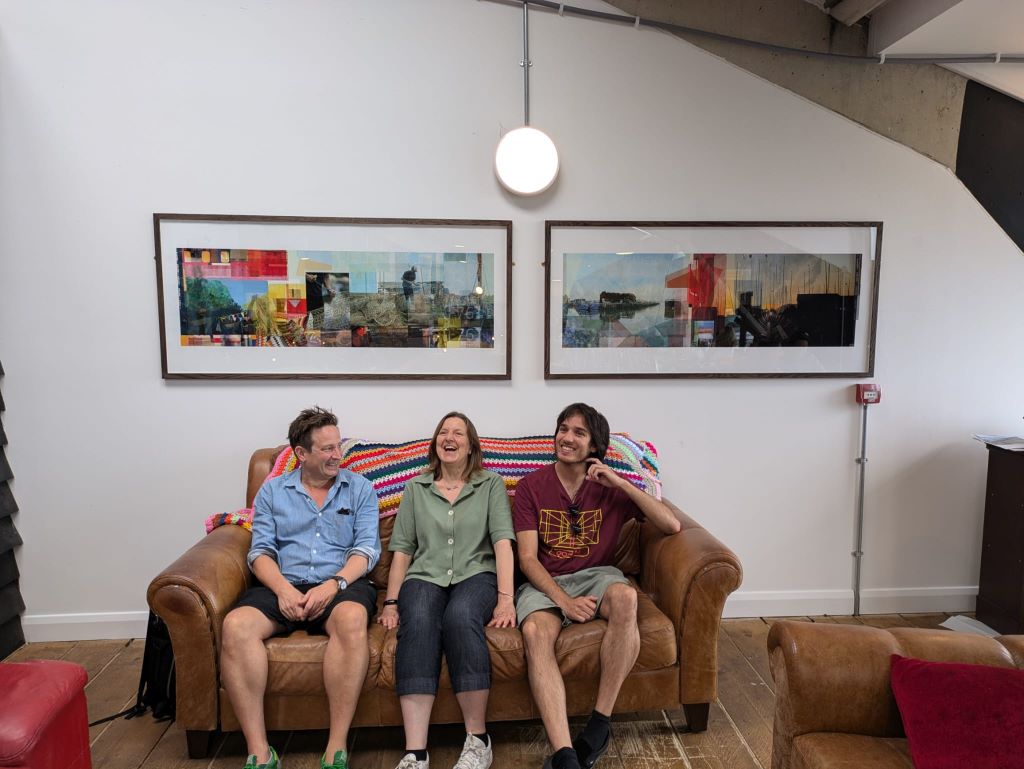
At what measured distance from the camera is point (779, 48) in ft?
9.57

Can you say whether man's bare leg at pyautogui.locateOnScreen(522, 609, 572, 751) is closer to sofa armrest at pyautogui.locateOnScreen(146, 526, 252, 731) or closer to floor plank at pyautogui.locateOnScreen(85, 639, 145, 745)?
sofa armrest at pyautogui.locateOnScreen(146, 526, 252, 731)

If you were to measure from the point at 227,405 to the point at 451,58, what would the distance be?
1.76 meters

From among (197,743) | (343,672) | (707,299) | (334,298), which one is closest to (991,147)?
(707,299)

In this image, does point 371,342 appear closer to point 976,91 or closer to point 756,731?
point 756,731

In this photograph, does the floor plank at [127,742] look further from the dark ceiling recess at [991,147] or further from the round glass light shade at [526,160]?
the dark ceiling recess at [991,147]

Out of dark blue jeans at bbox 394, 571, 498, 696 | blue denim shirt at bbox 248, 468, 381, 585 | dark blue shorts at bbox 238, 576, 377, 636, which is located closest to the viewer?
dark blue jeans at bbox 394, 571, 498, 696

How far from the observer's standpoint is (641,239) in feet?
9.59

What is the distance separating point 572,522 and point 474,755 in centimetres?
80

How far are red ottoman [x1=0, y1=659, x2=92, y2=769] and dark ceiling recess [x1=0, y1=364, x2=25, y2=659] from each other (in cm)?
131

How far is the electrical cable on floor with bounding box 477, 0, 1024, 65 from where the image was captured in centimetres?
281

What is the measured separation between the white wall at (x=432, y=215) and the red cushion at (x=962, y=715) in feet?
5.38

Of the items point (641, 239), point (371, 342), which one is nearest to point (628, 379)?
point (641, 239)

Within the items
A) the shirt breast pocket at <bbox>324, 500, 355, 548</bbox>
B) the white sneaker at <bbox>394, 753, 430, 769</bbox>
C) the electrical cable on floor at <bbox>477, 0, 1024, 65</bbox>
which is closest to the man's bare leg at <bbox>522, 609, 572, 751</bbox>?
the white sneaker at <bbox>394, 753, 430, 769</bbox>

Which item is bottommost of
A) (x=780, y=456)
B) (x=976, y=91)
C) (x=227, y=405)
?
(x=780, y=456)
